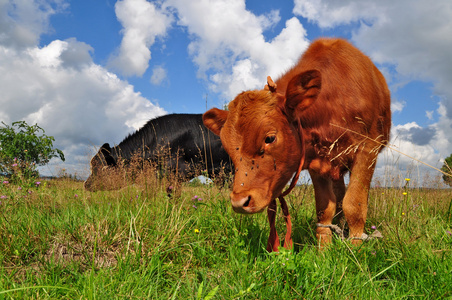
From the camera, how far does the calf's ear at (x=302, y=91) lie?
2922 mm

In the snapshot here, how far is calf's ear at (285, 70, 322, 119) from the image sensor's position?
9.59 ft

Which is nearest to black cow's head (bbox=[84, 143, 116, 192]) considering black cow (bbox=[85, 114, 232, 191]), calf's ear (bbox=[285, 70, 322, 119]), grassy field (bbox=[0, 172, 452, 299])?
black cow (bbox=[85, 114, 232, 191])

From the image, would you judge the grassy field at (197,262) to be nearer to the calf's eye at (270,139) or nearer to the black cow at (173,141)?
the calf's eye at (270,139)

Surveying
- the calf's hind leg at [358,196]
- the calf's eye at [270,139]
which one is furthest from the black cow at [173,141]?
the calf's eye at [270,139]

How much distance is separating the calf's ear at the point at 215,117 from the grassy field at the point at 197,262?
95 cm

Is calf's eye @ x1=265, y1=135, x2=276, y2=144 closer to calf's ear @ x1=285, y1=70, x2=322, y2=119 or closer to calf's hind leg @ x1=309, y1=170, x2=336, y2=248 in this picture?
calf's ear @ x1=285, y1=70, x2=322, y2=119

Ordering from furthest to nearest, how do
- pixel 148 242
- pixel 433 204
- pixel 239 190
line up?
pixel 433 204, pixel 148 242, pixel 239 190

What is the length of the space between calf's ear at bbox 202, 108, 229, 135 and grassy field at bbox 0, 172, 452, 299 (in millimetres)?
949

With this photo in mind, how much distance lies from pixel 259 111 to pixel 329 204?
5.31ft

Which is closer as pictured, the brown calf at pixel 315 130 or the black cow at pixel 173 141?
the brown calf at pixel 315 130

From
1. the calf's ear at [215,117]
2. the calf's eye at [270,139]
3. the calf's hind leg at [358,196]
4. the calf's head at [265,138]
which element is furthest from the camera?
the calf's ear at [215,117]

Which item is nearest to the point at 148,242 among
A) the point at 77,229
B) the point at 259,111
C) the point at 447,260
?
the point at 77,229

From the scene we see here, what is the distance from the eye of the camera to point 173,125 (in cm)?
942

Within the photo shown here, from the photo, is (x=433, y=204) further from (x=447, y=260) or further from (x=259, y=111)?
(x=259, y=111)
